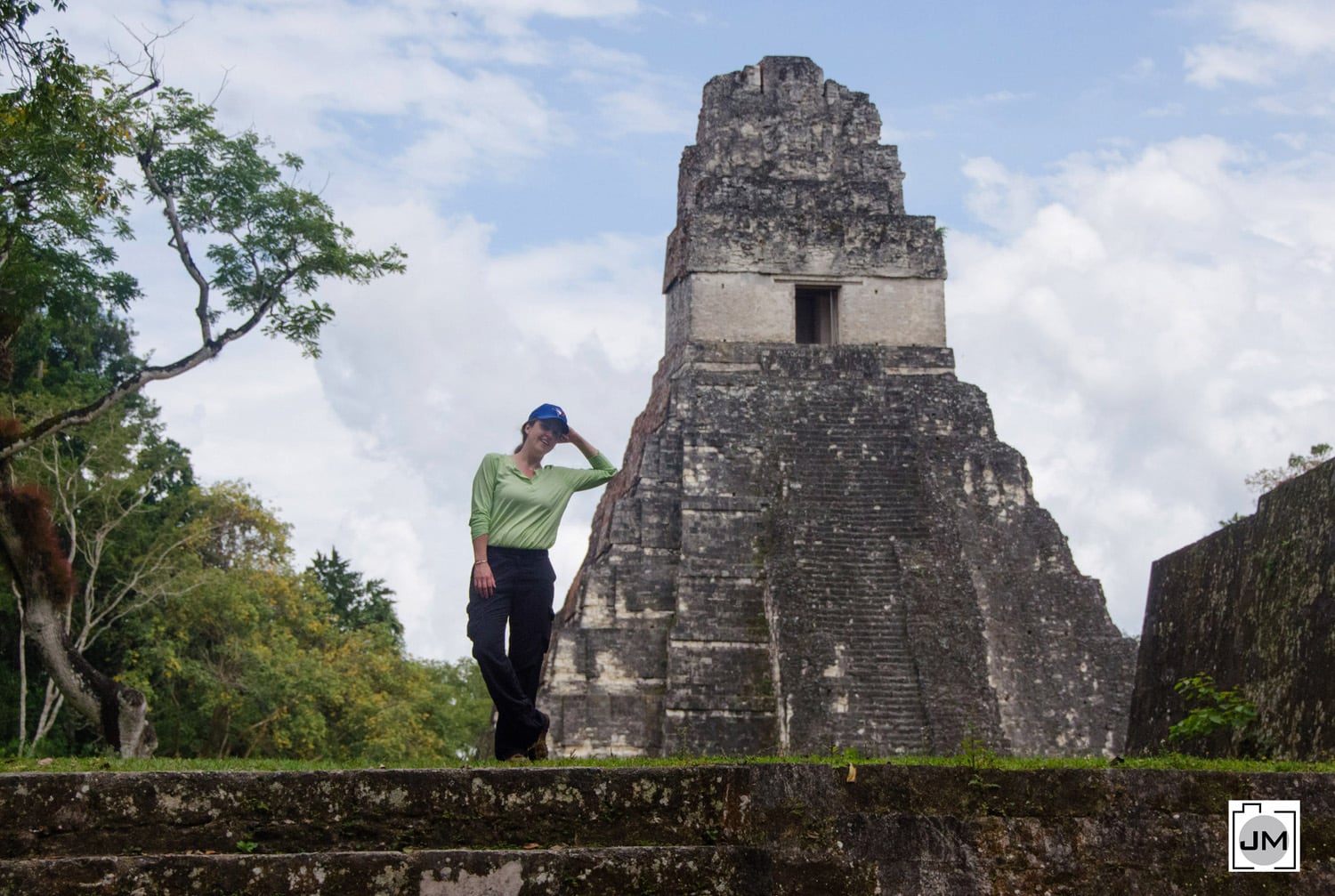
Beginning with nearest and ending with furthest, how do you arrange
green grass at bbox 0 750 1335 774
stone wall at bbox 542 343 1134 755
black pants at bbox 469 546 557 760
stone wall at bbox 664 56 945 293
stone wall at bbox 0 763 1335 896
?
stone wall at bbox 0 763 1335 896 → green grass at bbox 0 750 1335 774 → black pants at bbox 469 546 557 760 → stone wall at bbox 542 343 1134 755 → stone wall at bbox 664 56 945 293

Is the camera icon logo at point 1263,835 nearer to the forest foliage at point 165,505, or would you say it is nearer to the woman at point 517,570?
the woman at point 517,570

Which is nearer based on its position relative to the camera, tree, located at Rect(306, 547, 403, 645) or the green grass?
the green grass

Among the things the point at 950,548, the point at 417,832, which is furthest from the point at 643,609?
the point at 417,832

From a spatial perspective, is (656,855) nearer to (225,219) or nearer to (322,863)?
(322,863)

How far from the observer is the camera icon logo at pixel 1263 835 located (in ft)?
20.4

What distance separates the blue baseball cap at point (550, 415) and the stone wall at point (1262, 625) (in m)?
3.57

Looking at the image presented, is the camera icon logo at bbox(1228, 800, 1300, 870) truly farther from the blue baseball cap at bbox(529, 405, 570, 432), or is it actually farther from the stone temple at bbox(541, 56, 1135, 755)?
the stone temple at bbox(541, 56, 1135, 755)

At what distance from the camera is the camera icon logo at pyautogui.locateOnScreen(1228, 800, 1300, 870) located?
6207mm

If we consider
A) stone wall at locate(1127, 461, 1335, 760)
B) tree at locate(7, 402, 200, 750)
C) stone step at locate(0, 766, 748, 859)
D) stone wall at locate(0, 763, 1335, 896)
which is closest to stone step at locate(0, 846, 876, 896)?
stone wall at locate(0, 763, 1335, 896)

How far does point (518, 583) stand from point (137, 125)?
10.9 m

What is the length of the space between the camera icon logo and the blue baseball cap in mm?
3437

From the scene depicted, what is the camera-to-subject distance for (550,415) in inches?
321

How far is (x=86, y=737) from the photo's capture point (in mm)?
28203

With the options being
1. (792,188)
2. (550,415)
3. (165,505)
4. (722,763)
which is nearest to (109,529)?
(165,505)
